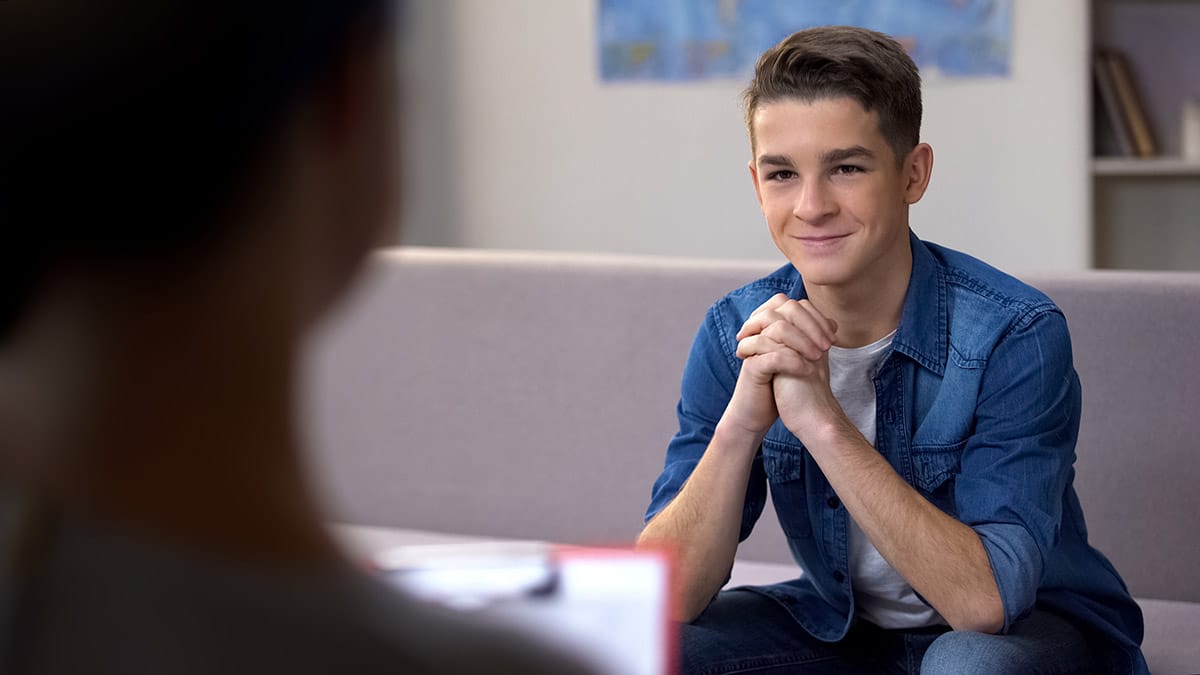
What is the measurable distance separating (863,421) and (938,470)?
4.0 inches

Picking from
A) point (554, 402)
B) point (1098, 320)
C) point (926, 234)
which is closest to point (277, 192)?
point (1098, 320)

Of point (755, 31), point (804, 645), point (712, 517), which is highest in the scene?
point (755, 31)

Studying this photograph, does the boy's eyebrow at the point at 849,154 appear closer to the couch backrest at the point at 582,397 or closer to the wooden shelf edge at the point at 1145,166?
the couch backrest at the point at 582,397

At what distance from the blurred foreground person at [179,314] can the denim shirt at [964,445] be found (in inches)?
44.2

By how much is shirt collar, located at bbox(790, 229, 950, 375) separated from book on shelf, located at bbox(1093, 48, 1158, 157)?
1.98 metres

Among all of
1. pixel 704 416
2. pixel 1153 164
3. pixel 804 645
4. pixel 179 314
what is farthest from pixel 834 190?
pixel 1153 164

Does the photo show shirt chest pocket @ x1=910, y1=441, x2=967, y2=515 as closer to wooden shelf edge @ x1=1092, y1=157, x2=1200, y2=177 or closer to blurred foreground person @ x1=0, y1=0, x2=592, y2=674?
blurred foreground person @ x1=0, y1=0, x2=592, y2=674

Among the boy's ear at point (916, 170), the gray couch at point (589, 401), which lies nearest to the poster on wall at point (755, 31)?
the gray couch at point (589, 401)

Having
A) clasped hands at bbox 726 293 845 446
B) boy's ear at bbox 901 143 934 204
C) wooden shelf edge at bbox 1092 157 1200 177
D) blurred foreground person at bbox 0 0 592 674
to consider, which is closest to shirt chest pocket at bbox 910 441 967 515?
clasped hands at bbox 726 293 845 446

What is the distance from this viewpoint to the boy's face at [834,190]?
140cm

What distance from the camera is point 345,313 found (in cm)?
20

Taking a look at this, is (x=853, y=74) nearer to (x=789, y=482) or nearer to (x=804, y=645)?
(x=789, y=482)

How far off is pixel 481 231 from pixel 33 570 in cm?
369

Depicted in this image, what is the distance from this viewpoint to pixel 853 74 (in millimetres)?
1402
